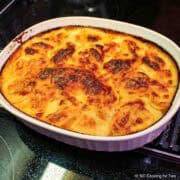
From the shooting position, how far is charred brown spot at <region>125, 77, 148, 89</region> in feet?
3.01

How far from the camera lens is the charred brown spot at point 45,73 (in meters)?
0.98

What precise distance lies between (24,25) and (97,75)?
1.68 ft

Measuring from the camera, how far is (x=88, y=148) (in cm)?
85

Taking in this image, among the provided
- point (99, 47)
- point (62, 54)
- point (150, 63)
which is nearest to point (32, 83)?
point (62, 54)

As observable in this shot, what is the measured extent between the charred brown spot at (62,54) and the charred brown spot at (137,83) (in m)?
0.22

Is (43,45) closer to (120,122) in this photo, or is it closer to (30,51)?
(30,51)

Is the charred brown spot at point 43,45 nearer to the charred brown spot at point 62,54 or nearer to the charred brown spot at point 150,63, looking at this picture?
the charred brown spot at point 62,54

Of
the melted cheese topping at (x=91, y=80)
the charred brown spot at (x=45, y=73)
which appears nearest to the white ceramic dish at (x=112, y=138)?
the melted cheese topping at (x=91, y=80)

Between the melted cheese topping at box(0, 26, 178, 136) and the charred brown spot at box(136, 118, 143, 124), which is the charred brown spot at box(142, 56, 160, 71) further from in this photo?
the charred brown spot at box(136, 118, 143, 124)

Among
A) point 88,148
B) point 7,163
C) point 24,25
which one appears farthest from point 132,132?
point 24,25

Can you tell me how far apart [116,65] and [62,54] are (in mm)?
172

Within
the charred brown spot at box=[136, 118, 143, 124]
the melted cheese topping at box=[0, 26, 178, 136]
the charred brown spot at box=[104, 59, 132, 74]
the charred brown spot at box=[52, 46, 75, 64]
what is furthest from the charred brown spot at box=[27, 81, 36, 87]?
the charred brown spot at box=[136, 118, 143, 124]

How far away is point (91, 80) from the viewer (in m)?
0.94

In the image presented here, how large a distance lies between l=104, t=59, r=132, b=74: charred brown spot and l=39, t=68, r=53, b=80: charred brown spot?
162 millimetres
